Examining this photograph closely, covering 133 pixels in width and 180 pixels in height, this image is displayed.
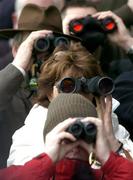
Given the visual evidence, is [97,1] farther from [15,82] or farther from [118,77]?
[15,82]

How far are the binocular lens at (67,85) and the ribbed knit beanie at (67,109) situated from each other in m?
0.27

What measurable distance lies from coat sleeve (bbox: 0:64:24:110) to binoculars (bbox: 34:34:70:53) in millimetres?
206

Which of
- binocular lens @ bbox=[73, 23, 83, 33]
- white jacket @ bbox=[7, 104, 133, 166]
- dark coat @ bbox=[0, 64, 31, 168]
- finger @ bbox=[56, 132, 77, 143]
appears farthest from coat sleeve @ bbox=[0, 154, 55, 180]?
binocular lens @ bbox=[73, 23, 83, 33]

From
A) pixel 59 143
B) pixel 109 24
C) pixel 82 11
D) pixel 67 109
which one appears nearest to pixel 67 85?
pixel 67 109

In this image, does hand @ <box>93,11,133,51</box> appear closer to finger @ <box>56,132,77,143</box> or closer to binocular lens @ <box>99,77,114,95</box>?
binocular lens @ <box>99,77,114,95</box>

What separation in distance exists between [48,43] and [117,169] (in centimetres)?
120

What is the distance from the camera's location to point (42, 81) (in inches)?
153

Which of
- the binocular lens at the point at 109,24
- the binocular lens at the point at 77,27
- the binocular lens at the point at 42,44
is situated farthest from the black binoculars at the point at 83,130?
the binocular lens at the point at 109,24

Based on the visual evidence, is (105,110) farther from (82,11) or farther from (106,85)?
(82,11)

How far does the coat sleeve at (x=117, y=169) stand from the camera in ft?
10.5

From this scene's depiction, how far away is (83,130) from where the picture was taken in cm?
311

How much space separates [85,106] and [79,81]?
1.24 feet

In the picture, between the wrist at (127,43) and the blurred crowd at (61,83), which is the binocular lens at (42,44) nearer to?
the blurred crowd at (61,83)

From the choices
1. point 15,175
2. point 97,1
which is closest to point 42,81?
point 15,175
